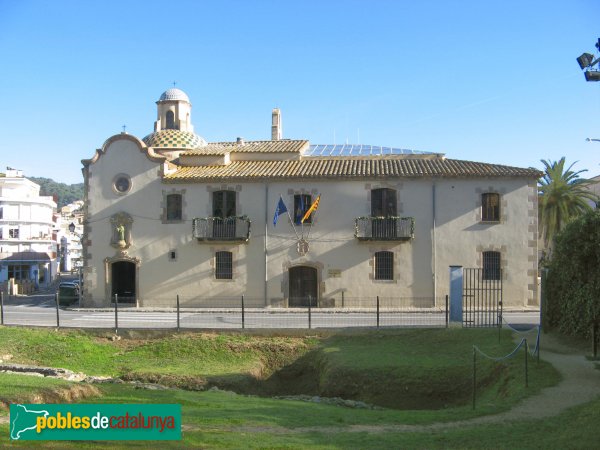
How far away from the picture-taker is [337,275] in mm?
30500

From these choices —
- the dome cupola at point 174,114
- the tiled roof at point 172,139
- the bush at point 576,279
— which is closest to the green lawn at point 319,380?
the bush at point 576,279

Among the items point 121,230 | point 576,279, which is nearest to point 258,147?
Answer: point 121,230

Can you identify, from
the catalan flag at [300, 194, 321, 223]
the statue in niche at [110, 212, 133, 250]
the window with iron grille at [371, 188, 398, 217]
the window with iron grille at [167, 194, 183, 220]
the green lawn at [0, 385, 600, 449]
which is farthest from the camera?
the window with iron grille at [167, 194, 183, 220]

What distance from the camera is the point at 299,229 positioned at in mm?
30781

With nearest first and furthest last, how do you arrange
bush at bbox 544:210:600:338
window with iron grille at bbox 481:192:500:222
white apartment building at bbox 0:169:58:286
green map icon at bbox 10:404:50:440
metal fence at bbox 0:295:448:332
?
green map icon at bbox 10:404:50:440 → bush at bbox 544:210:600:338 → metal fence at bbox 0:295:448:332 → window with iron grille at bbox 481:192:500:222 → white apartment building at bbox 0:169:58:286

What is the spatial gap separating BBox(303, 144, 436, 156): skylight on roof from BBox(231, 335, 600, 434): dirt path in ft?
69.4

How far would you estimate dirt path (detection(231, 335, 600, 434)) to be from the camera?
10750mm

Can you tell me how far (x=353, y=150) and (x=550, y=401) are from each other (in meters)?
27.0

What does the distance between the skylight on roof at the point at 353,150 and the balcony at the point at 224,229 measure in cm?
733

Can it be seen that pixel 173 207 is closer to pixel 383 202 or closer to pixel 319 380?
pixel 383 202

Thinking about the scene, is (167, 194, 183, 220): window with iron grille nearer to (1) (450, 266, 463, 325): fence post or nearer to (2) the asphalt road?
(2) the asphalt road

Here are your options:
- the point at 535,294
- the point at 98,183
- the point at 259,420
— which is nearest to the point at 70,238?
the point at 98,183

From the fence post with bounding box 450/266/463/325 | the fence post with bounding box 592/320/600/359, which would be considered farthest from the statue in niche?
the fence post with bounding box 592/320/600/359

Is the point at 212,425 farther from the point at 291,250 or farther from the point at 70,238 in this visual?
the point at 70,238
